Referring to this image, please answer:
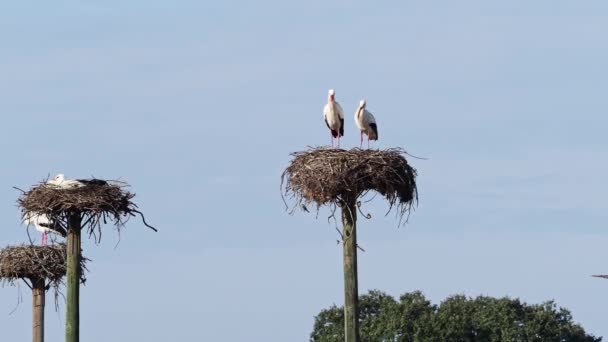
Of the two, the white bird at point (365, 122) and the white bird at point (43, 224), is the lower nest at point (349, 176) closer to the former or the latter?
the white bird at point (43, 224)

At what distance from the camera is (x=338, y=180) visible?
24.1m

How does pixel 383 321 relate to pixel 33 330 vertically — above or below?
above

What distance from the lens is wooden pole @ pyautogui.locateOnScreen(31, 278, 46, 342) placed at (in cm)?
2794

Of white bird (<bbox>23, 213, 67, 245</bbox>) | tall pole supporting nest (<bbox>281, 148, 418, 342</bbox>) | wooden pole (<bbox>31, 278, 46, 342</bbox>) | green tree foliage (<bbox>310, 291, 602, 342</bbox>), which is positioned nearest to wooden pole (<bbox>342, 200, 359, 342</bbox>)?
tall pole supporting nest (<bbox>281, 148, 418, 342</bbox>)

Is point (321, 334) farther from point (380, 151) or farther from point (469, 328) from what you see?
point (380, 151)

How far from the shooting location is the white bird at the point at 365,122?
32.2m

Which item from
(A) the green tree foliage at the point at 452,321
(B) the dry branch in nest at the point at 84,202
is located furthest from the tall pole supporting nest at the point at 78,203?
(A) the green tree foliage at the point at 452,321

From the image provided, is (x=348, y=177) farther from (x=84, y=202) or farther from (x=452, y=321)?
(x=452, y=321)

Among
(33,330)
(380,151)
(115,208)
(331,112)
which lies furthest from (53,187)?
(331,112)

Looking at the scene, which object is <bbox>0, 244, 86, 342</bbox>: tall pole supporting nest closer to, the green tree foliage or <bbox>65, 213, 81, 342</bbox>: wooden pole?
<bbox>65, 213, 81, 342</bbox>: wooden pole

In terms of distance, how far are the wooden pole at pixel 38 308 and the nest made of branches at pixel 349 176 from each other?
523 centimetres

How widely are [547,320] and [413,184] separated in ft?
154

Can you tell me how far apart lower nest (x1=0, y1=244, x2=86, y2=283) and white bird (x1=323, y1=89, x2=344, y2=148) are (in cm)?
553

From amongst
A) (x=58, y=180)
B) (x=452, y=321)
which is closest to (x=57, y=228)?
(x=58, y=180)
